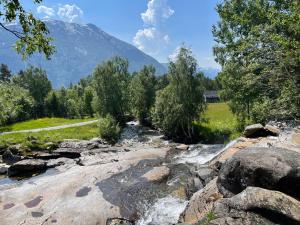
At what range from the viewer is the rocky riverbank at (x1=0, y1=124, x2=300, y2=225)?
11.1m

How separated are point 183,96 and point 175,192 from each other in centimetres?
3369

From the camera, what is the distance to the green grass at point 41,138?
160ft

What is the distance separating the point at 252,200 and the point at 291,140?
1376 cm

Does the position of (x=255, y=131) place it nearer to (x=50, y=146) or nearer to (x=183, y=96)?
(x=183, y=96)

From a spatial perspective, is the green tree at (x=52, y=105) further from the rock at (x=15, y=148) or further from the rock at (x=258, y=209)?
the rock at (x=258, y=209)

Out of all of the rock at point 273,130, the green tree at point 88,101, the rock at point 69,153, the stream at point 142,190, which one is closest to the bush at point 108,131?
the rock at point 69,153

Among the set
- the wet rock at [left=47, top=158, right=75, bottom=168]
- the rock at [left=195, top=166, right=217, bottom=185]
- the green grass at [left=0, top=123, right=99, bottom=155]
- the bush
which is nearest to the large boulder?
the rock at [left=195, top=166, right=217, bottom=185]

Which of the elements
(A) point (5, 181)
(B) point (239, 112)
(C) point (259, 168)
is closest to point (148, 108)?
(B) point (239, 112)

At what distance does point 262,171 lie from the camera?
515 inches

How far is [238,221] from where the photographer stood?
404 inches

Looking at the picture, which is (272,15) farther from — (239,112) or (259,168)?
(239,112)

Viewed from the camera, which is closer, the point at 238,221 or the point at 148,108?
the point at 238,221

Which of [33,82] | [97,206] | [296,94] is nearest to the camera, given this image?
[97,206]

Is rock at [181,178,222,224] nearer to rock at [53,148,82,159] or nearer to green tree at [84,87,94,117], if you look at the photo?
rock at [53,148,82,159]
